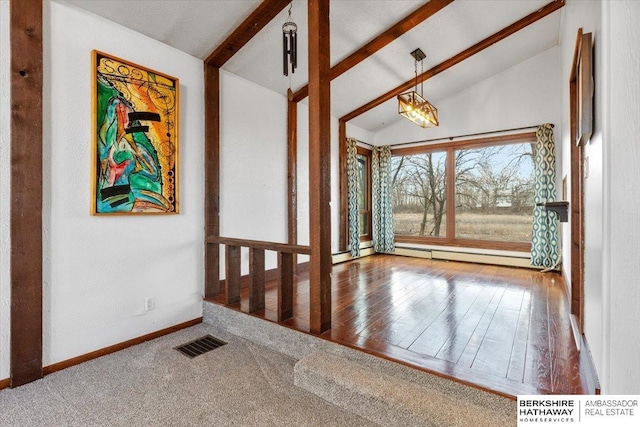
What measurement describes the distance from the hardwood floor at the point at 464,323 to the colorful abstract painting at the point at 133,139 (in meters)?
1.30

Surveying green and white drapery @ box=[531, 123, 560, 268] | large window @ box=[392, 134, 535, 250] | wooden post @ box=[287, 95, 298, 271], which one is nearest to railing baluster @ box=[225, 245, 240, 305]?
wooden post @ box=[287, 95, 298, 271]

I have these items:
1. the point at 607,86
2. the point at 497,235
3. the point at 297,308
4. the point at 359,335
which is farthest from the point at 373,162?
the point at 607,86

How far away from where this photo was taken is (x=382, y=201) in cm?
578

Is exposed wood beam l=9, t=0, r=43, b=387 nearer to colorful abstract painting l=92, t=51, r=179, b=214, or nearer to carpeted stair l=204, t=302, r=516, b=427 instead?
colorful abstract painting l=92, t=51, r=179, b=214

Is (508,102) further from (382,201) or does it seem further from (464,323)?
(464,323)

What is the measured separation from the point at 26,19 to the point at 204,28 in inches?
47.4

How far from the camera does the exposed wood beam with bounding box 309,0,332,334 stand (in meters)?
2.28

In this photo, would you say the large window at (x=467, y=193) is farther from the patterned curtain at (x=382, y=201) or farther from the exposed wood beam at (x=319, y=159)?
the exposed wood beam at (x=319, y=159)

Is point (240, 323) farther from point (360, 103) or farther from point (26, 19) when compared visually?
point (360, 103)

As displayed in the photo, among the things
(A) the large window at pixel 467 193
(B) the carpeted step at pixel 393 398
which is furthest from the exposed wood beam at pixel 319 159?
(A) the large window at pixel 467 193

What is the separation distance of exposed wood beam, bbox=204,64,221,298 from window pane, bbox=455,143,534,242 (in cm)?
403

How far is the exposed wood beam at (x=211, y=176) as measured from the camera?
10.3 feet

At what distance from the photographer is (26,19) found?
2.02 m

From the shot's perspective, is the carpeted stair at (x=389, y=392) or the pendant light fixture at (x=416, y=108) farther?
the pendant light fixture at (x=416, y=108)
